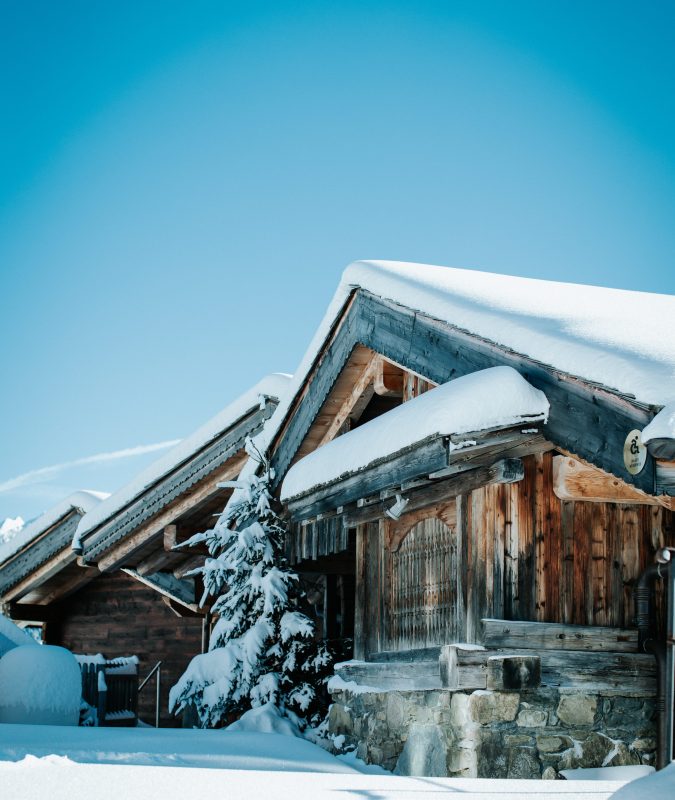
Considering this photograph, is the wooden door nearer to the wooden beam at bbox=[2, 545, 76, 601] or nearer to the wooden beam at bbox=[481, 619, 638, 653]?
the wooden beam at bbox=[481, 619, 638, 653]

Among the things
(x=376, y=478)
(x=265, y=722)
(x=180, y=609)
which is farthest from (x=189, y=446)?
(x=376, y=478)

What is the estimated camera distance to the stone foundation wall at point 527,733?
7344 millimetres

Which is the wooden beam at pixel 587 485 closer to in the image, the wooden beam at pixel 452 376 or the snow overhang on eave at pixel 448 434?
the snow overhang on eave at pixel 448 434

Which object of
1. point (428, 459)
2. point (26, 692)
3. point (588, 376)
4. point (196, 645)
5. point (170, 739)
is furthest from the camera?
point (196, 645)

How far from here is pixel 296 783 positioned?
19.2 ft

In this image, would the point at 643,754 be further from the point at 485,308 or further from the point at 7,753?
the point at 7,753

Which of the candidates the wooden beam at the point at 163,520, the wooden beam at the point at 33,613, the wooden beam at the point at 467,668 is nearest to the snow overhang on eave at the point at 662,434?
the wooden beam at the point at 467,668

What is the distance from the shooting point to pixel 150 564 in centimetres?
1486

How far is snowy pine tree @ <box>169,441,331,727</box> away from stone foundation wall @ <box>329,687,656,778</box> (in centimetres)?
284

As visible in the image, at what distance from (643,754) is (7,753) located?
4.54m

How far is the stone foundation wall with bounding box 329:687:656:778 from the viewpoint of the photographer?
734 centimetres

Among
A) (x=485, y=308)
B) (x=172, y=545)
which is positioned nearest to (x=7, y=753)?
(x=485, y=308)

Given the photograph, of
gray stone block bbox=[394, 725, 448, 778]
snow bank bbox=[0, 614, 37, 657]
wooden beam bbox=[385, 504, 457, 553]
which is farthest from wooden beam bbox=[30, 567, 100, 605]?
gray stone block bbox=[394, 725, 448, 778]

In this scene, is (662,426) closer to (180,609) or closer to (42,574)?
(180,609)
